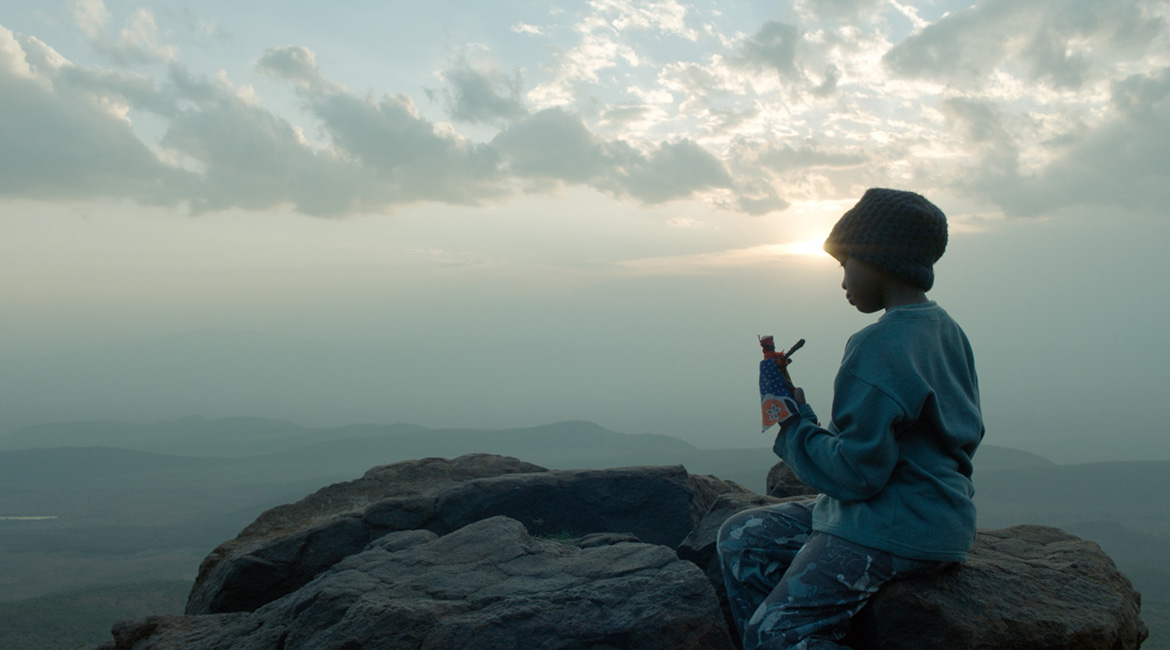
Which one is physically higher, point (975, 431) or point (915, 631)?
point (975, 431)

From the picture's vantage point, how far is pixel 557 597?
507cm

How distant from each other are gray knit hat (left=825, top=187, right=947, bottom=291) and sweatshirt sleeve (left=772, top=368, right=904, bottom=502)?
27.2 inches

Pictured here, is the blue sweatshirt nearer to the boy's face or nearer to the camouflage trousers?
the camouflage trousers

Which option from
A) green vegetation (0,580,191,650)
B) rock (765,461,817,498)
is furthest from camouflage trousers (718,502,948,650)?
green vegetation (0,580,191,650)

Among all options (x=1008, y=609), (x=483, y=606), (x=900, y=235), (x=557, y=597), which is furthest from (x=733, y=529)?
(x=900, y=235)

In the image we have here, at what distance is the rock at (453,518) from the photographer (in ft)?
25.2

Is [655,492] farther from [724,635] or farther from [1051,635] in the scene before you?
[1051,635]

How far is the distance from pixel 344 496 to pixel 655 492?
14.8ft

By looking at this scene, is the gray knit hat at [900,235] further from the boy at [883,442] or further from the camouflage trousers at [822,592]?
the camouflage trousers at [822,592]

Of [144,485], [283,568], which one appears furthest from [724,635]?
[144,485]

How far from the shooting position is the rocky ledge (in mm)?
4340

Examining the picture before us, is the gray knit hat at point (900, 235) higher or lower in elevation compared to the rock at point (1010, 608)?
higher

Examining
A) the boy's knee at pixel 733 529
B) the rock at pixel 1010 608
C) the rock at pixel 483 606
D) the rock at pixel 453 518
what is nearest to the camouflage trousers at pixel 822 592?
the rock at pixel 1010 608

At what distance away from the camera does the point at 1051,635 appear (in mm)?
4359
